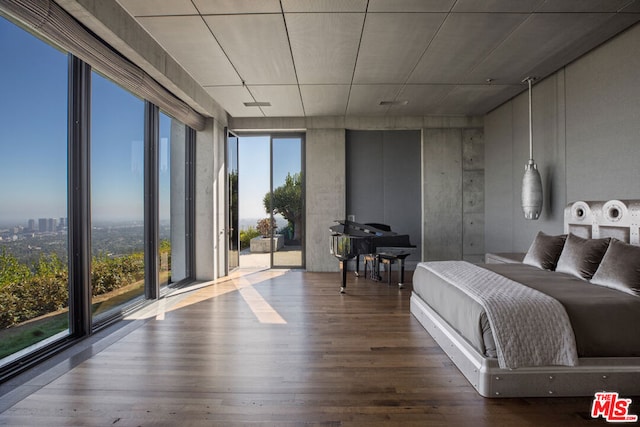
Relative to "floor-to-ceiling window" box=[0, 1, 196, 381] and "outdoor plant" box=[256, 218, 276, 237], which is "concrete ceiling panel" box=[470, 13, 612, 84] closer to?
"floor-to-ceiling window" box=[0, 1, 196, 381]

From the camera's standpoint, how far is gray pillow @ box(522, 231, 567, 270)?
3852 millimetres

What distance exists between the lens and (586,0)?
3.11 meters

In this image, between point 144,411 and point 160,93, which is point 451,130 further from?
point 144,411

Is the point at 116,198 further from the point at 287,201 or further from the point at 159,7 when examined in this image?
the point at 287,201

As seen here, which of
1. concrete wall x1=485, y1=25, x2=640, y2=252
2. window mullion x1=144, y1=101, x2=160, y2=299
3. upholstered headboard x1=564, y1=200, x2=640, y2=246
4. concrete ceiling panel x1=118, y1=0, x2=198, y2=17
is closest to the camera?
concrete ceiling panel x1=118, y1=0, x2=198, y2=17

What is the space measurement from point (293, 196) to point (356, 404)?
5.53m

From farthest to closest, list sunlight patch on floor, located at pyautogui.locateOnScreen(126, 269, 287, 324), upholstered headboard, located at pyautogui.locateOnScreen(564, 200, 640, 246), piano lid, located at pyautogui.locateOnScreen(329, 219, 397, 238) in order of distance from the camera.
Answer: piano lid, located at pyautogui.locateOnScreen(329, 219, 397, 238) → sunlight patch on floor, located at pyautogui.locateOnScreen(126, 269, 287, 324) → upholstered headboard, located at pyautogui.locateOnScreen(564, 200, 640, 246)

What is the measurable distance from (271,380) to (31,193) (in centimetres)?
245

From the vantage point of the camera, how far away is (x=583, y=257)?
11.0ft

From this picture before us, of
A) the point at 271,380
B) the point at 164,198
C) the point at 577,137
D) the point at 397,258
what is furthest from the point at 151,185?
the point at 577,137

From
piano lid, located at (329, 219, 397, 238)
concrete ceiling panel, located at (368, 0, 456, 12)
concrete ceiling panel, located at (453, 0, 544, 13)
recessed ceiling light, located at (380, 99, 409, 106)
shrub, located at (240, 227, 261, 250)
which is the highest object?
recessed ceiling light, located at (380, 99, 409, 106)

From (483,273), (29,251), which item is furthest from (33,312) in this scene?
(483,273)

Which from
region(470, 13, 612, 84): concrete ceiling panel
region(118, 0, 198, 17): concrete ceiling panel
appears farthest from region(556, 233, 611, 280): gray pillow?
region(118, 0, 198, 17): concrete ceiling panel

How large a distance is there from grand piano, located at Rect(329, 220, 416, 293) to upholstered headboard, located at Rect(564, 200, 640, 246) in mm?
2282
